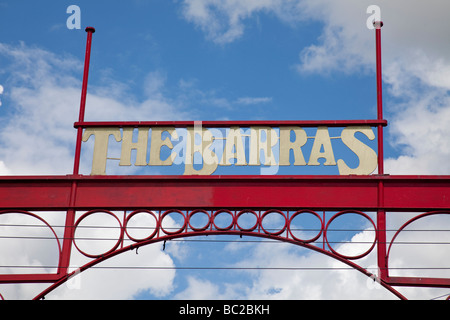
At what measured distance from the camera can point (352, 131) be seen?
12773 mm

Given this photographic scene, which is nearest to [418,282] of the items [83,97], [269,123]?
[269,123]

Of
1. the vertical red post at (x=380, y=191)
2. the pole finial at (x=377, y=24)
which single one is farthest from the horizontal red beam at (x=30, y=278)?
the pole finial at (x=377, y=24)

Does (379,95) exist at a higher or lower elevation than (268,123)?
higher

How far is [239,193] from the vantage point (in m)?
12.4

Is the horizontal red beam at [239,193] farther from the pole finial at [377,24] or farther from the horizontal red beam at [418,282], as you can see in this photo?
the pole finial at [377,24]

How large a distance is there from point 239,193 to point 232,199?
16cm

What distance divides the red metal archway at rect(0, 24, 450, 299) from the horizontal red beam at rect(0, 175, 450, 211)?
2 centimetres

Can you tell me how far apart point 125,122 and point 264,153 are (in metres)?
2.58

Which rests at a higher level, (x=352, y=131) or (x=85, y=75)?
(x=85, y=75)

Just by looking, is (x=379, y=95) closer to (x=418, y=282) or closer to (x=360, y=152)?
(x=360, y=152)

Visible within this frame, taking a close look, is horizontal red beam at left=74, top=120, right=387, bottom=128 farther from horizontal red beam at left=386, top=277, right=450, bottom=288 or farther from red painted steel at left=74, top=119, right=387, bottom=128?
horizontal red beam at left=386, top=277, right=450, bottom=288

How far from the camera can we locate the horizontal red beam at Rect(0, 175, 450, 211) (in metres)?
12.3
